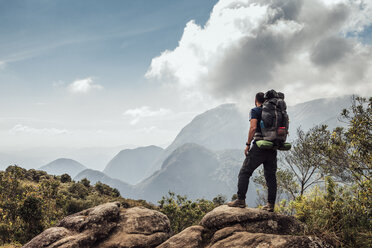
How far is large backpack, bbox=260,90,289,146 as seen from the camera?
22.4 ft

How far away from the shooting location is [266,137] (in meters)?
6.93

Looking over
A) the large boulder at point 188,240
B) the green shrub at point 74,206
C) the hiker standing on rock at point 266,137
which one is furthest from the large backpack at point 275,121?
the green shrub at point 74,206

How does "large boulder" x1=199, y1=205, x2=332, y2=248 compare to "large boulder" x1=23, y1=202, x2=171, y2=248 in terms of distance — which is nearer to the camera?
"large boulder" x1=199, y1=205, x2=332, y2=248

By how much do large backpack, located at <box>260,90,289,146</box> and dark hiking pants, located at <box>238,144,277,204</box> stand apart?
22.2 inches

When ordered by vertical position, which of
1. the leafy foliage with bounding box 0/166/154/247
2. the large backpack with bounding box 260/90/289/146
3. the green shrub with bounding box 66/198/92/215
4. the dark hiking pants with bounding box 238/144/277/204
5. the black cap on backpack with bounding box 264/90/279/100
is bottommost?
the green shrub with bounding box 66/198/92/215

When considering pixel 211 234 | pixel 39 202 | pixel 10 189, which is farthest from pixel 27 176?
pixel 211 234

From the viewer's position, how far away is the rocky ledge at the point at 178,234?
6113 mm

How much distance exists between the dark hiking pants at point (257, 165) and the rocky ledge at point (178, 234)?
2.57 feet

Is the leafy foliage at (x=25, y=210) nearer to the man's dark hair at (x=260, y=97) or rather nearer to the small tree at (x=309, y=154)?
the man's dark hair at (x=260, y=97)

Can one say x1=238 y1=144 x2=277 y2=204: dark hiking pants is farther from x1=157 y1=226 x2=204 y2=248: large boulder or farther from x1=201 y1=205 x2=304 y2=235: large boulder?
x1=157 y1=226 x2=204 y2=248: large boulder

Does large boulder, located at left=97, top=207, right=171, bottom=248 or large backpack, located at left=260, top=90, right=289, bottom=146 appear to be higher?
large backpack, located at left=260, top=90, right=289, bottom=146

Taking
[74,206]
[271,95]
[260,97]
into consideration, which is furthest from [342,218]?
[74,206]

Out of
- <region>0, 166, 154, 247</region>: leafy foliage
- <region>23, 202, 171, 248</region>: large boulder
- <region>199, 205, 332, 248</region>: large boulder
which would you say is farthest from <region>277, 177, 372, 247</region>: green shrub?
<region>0, 166, 154, 247</region>: leafy foliage

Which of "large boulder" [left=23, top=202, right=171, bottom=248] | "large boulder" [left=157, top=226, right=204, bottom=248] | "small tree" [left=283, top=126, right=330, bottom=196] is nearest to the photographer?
"large boulder" [left=157, top=226, right=204, bottom=248]
